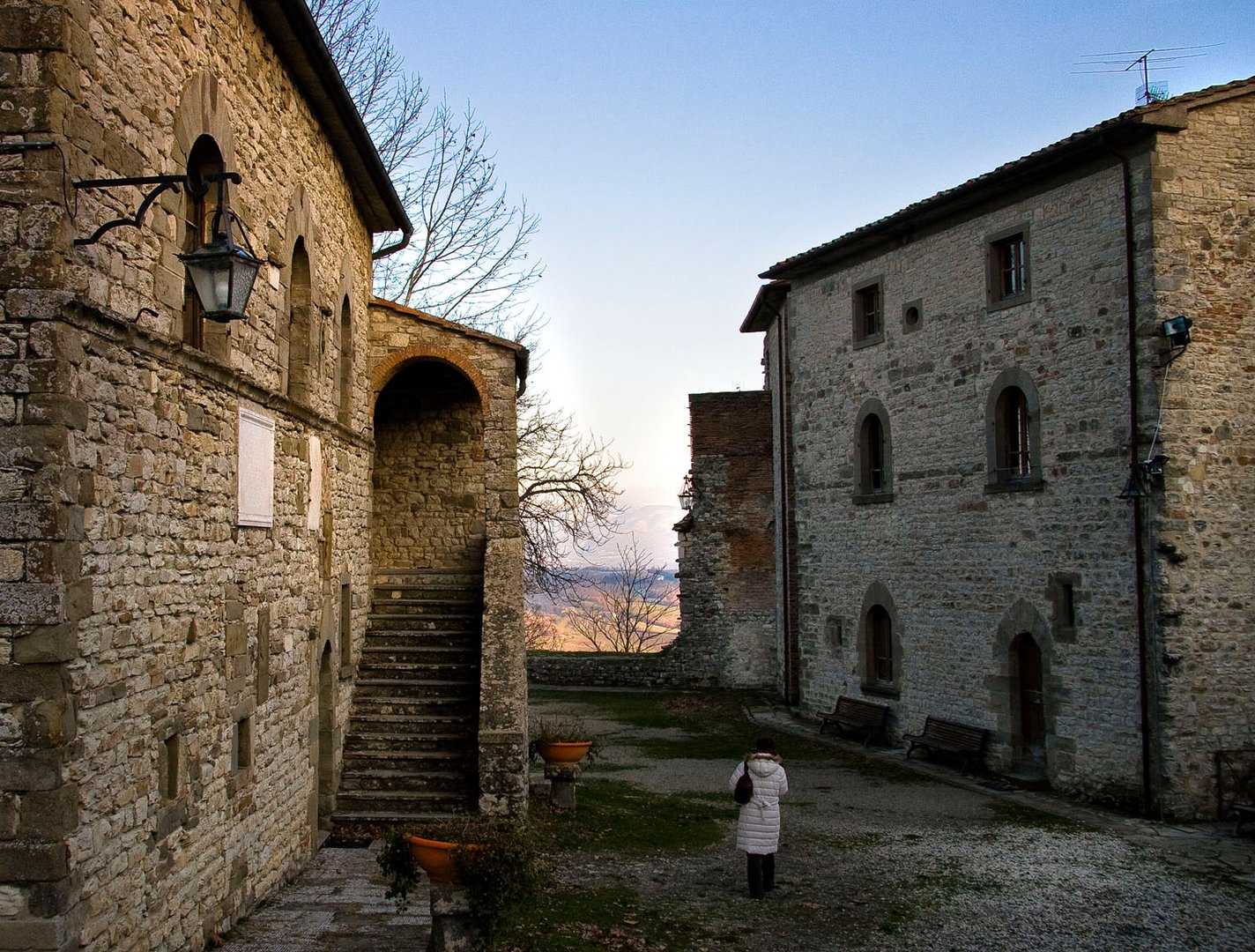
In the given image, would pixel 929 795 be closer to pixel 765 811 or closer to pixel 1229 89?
pixel 765 811

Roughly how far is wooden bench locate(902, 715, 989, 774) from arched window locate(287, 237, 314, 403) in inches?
400

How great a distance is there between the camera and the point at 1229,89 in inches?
516

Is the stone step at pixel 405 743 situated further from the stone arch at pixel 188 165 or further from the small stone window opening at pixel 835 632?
the small stone window opening at pixel 835 632

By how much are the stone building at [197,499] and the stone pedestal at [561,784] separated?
974 mm

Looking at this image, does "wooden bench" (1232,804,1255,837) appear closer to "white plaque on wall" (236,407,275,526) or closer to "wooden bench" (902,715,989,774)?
"wooden bench" (902,715,989,774)

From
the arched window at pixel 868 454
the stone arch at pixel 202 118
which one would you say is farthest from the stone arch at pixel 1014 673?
the stone arch at pixel 202 118

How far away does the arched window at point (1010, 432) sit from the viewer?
14.9 m

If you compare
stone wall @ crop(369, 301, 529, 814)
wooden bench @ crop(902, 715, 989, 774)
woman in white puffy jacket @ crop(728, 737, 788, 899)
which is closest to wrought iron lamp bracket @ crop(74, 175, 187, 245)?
woman in white puffy jacket @ crop(728, 737, 788, 899)

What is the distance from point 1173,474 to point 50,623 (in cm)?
1153

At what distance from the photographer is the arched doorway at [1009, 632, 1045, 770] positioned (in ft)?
48.8

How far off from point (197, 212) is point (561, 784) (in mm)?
7466

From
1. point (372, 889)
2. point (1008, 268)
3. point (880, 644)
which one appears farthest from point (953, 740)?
point (372, 889)

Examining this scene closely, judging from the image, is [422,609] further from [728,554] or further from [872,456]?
[728,554]

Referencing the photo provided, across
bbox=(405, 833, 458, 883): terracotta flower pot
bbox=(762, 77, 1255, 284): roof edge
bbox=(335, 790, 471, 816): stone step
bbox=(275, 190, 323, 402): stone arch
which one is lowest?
bbox=(335, 790, 471, 816): stone step
